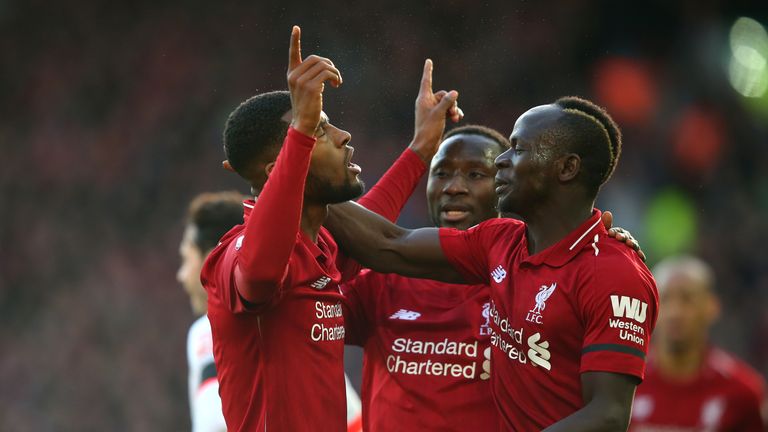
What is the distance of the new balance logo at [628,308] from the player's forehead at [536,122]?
62cm

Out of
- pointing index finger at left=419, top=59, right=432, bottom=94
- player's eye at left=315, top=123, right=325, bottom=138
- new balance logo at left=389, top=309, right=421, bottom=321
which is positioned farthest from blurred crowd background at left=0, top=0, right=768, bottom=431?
player's eye at left=315, top=123, right=325, bottom=138

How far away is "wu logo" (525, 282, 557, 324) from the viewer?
→ 3244 mm

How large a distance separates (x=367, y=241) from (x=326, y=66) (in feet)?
3.19

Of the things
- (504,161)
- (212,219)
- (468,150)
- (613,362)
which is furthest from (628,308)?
(212,219)

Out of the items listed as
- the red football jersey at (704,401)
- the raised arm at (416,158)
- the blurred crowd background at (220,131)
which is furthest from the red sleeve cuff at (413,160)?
the blurred crowd background at (220,131)

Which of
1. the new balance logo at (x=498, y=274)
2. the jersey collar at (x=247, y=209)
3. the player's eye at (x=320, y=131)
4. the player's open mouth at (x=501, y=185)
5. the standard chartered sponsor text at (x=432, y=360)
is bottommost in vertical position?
the standard chartered sponsor text at (x=432, y=360)

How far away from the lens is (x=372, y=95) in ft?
35.5

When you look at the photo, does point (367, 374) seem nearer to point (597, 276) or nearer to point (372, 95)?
point (597, 276)

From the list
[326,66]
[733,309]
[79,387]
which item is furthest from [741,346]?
[326,66]

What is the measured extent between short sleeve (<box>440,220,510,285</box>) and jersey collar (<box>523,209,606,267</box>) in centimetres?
26

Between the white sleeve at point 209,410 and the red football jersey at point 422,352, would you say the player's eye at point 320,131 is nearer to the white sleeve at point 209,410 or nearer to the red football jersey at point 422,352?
the red football jersey at point 422,352

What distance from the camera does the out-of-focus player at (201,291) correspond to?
4.62 meters

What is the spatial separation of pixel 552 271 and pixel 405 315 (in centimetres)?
78

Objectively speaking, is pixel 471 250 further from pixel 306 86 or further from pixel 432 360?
pixel 306 86
